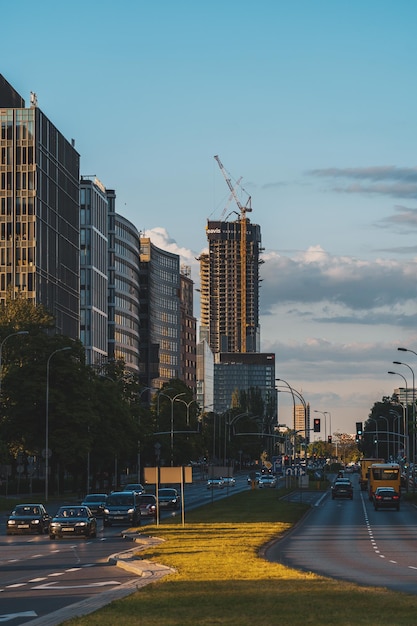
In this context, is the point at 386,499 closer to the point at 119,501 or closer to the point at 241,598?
the point at 119,501

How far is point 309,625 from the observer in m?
19.4

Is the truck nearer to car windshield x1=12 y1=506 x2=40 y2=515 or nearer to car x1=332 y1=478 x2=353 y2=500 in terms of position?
car x1=332 y1=478 x2=353 y2=500

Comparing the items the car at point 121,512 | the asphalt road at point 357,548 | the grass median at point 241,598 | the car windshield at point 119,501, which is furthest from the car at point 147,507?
the grass median at point 241,598

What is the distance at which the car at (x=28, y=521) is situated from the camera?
59594 millimetres

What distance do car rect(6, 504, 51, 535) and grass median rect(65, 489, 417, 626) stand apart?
18.8 metres

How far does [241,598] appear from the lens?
2423 centimetres

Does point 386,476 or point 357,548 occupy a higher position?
point 386,476

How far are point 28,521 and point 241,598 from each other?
37242mm

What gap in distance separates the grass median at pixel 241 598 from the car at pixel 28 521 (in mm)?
18781

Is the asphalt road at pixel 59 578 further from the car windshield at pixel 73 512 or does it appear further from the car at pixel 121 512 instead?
the car at pixel 121 512

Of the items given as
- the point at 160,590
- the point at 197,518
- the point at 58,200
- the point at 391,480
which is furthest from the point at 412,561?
the point at 58,200

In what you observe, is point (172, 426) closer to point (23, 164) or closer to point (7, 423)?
point (23, 164)

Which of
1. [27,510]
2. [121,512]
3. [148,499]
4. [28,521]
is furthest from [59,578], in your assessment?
[148,499]

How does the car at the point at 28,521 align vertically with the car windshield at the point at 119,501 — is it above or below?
below
